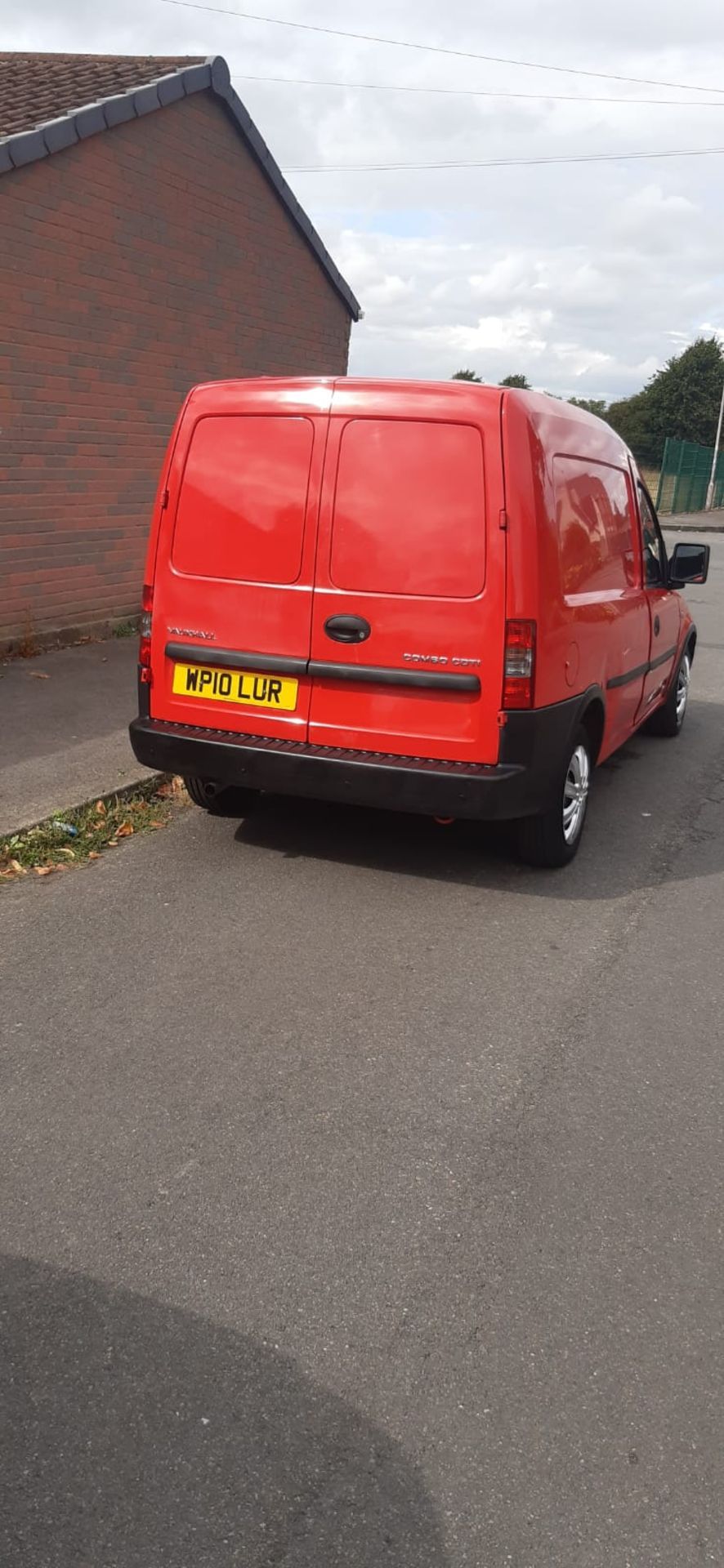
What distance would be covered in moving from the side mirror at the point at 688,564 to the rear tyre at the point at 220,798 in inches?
114

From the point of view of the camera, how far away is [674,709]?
8852 millimetres

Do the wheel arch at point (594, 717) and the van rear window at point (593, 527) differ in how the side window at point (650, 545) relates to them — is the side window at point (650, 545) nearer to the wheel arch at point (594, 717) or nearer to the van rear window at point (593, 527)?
the van rear window at point (593, 527)

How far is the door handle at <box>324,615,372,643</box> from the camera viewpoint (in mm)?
5133

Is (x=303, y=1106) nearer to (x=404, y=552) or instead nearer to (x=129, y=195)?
(x=404, y=552)

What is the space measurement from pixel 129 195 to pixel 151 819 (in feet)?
21.1

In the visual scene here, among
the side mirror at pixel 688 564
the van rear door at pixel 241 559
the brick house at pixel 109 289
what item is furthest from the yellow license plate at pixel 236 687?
the brick house at pixel 109 289

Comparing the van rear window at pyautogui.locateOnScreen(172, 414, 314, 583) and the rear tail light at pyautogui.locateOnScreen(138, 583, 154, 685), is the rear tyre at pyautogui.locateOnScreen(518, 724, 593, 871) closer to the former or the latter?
the van rear window at pyautogui.locateOnScreen(172, 414, 314, 583)

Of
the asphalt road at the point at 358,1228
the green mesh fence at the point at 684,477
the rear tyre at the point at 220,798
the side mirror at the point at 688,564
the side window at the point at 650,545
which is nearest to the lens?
the asphalt road at the point at 358,1228

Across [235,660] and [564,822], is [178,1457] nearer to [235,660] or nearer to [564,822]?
[235,660]

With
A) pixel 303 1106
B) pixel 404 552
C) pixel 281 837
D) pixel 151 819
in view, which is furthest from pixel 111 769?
pixel 303 1106

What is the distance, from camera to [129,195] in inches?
404

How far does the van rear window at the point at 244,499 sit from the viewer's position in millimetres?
5219

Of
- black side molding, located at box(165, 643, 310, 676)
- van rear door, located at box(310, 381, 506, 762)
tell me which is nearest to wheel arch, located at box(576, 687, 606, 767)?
van rear door, located at box(310, 381, 506, 762)

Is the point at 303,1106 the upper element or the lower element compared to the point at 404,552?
lower
